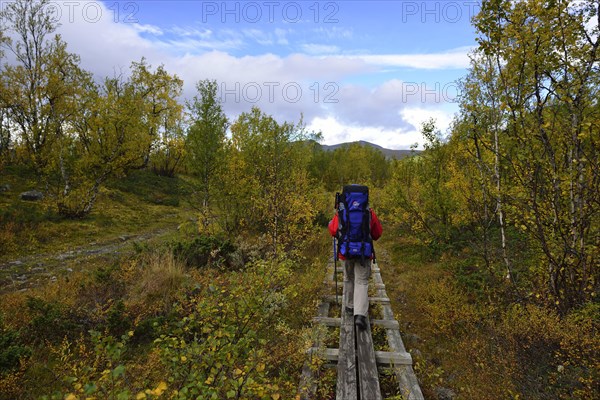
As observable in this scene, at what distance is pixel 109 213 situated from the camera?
18656mm

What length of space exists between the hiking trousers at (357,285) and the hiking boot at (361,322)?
0.37 feet

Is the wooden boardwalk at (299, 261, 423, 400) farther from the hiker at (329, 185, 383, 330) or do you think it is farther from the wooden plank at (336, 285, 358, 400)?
the hiker at (329, 185, 383, 330)

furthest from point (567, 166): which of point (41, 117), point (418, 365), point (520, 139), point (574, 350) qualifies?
point (41, 117)

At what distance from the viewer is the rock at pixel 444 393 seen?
4348 mm

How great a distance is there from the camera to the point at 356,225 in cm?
588

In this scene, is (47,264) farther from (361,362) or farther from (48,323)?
(361,362)

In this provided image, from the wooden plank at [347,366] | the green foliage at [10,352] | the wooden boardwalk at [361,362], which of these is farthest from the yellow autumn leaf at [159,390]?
the green foliage at [10,352]

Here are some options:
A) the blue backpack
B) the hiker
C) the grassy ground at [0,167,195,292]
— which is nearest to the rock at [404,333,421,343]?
Result: the hiker

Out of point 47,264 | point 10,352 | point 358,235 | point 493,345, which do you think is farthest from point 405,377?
point 47,264

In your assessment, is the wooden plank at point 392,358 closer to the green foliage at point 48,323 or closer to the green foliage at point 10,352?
the green foliage at point 10,352

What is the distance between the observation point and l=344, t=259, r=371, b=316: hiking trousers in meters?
5.84

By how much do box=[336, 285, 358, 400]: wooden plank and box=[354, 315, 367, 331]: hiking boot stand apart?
0.13 meters

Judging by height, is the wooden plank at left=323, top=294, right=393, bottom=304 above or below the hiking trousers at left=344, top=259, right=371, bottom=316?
below

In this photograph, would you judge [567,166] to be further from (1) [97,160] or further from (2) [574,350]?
(1) [97,160]
